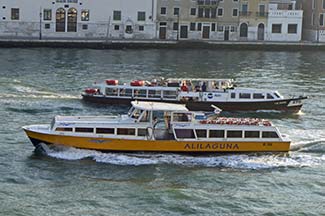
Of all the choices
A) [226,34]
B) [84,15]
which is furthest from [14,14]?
[226,34]

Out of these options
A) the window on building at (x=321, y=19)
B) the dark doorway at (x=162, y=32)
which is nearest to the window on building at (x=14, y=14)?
the dark doorway at (x=162, y=32)

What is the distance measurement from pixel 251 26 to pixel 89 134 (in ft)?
161

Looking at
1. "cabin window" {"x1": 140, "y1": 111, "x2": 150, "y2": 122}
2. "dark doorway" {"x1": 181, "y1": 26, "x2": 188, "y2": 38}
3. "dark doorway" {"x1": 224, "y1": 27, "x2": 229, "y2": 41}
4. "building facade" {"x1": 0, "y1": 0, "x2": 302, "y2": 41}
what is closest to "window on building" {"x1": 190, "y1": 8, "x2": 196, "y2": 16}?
"building facade" {"x1": 0, "y1": 0, "x2": 302, "y2": 41}

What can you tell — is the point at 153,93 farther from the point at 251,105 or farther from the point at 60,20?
the point at 60,20

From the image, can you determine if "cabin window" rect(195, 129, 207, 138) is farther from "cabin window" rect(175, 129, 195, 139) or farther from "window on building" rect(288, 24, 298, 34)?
"window on building" rect(288, 24, 298, 34)

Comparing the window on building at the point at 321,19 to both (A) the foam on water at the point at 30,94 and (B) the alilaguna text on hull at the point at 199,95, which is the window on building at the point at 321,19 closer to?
(B) the alilaguna text on hull at the point at 199,95

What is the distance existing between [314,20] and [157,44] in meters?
17.3

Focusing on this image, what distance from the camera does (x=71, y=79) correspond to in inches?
1871

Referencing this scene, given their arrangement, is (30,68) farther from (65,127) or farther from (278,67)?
(65,127)

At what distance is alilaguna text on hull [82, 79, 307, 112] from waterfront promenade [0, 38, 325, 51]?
1124 inches

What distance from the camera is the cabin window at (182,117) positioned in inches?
1110

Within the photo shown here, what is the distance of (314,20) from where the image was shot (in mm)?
76938

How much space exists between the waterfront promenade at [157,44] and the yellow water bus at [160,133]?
1567 inches

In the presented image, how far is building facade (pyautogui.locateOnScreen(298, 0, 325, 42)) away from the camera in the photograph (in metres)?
75.6
